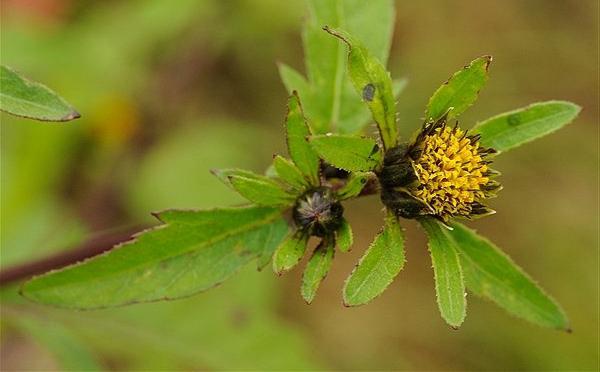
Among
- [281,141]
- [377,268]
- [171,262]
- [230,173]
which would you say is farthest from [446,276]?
[281,141]

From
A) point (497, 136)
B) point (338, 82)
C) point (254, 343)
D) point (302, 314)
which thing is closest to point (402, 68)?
point (302, 314)

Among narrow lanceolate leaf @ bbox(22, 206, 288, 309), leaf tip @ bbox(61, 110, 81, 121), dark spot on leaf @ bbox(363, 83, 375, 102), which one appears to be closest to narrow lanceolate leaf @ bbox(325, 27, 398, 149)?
dark spot on leaf @ bbox(363, 83, 375, 102)

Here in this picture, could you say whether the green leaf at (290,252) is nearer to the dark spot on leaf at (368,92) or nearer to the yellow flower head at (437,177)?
the yellow flower head at (437,177)

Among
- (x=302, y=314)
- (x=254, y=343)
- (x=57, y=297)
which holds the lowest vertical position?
(x=302, y=314)

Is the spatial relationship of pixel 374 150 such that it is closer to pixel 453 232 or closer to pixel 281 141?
pixel 453 232

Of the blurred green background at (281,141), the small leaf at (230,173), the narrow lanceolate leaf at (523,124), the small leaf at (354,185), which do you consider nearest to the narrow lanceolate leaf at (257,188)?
the small leaf at (230,173)

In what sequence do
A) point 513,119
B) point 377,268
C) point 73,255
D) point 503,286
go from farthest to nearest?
1. point 73,255
2. point 503,286
3. point 513,119
4. point 377,268

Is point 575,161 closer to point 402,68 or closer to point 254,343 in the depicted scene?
point 402,68
